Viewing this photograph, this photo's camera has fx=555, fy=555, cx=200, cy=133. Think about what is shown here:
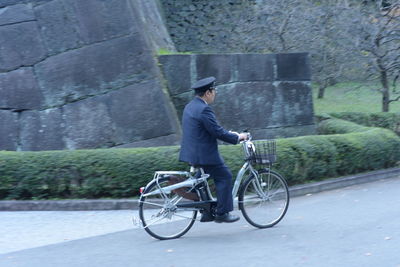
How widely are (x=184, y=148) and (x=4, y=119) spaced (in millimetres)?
4728

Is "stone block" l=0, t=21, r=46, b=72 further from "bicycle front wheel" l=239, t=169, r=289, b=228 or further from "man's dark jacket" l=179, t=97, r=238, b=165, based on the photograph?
"bicycle front wheel" l=239, t=169, r=289, b=228

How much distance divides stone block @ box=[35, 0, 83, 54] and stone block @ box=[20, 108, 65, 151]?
117cm

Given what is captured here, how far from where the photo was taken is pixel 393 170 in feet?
35.4

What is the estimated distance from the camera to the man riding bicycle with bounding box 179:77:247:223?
662 cm

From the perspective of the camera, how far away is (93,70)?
33.2 feet

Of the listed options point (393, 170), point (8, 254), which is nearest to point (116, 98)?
point (8, 254)

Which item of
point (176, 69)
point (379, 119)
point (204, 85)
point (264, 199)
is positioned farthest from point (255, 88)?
point (204, 85)

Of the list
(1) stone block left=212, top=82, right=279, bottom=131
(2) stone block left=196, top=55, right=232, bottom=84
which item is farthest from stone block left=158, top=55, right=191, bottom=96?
(1) stone block left=212, top=82, right=279, bottom=131

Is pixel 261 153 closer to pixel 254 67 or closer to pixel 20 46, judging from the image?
pixel 254 67

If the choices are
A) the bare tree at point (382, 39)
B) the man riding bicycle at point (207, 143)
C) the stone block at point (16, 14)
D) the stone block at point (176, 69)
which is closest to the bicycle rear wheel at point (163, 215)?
the man riding bicycle at point (207, 143)

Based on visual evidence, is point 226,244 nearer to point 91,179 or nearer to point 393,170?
point 91,179

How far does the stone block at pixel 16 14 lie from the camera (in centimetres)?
1012

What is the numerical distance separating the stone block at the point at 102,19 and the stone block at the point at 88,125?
1196mm

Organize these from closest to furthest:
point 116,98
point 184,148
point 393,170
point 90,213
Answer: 1. point 184,148
2. point 90,213
3. point 116,98
4. point 393,170
